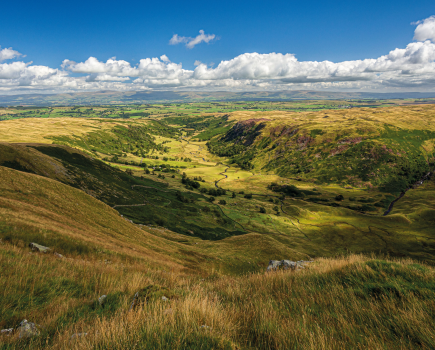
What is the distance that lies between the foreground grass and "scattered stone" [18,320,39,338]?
0.50 ft

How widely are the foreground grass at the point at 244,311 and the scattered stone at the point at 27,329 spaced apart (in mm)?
153

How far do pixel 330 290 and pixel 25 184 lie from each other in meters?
47.3

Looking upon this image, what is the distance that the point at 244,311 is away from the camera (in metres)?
5.78

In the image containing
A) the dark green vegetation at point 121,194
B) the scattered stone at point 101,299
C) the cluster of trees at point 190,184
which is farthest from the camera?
the cluster of trees at point 190,184

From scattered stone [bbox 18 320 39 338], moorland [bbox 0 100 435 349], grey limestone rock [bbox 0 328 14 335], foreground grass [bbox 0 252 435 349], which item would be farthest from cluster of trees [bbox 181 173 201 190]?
grey limestone rock [bbox 0 328 14 335]

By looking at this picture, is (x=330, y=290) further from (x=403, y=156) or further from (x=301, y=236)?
(x=403, y=156)

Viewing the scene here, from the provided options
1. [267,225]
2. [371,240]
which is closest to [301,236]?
[267,225]

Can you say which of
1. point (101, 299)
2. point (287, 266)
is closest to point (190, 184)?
point (287, 266)

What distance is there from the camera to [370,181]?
571 feet

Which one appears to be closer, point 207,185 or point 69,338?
point 69,338

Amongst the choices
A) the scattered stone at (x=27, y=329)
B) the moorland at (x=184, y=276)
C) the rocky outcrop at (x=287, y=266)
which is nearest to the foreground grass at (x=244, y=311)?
the moorland at (x=184, y=276)

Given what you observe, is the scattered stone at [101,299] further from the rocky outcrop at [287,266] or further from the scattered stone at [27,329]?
the rocky outcrop at [287,266]

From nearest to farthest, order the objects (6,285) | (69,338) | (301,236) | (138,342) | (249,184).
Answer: (138,342) → (69,338) → (6,285) → (301,236) → (249,184)

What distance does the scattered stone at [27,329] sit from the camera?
14.5 ft
